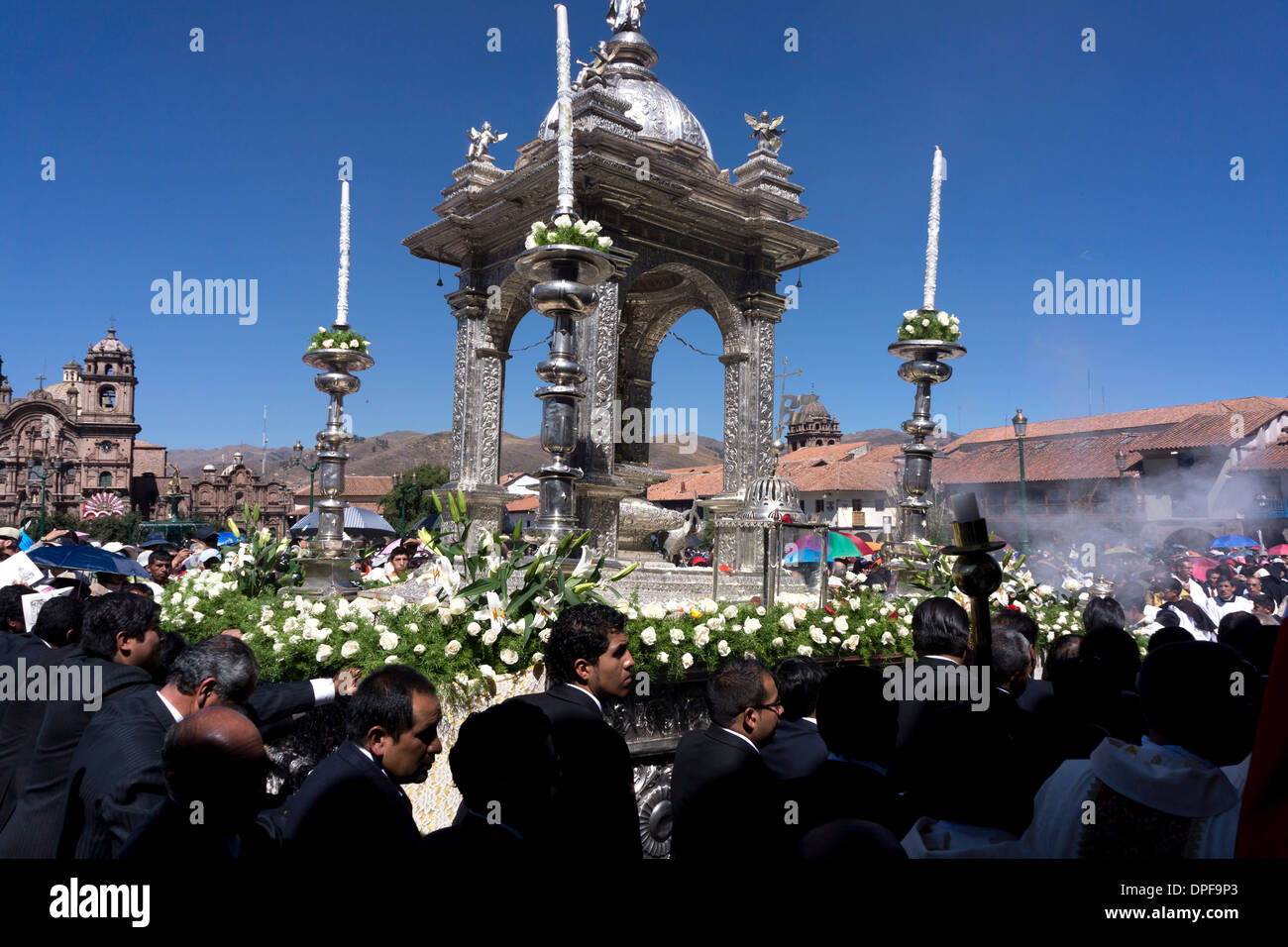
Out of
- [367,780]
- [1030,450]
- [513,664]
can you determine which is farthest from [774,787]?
[1030,450]

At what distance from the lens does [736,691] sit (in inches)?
145

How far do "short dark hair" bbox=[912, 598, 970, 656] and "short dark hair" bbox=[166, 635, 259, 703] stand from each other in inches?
134

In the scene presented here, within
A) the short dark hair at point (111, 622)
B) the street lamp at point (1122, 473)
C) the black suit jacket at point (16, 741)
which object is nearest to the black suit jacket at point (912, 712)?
the short dark hair at point (111, 622)

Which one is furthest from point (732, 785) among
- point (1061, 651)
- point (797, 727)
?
point (1061, 651)

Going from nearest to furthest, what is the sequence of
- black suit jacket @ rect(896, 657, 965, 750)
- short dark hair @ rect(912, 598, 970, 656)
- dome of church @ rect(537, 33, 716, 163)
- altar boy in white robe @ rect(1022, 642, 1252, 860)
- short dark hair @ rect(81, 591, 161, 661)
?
1. altar boy in white robe @ rect(1022, 642, 1252, 860)
2. short dark hair @ rect(81, 591, 161, 661)
3. black suit jacket @ rect(896, 657, 965, 750)
4. short dark hair @ rect(912, 598, 970, 656)
5. dome of church @ rect(537, 33, 716, 163)

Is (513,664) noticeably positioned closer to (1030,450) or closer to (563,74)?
(563,74)

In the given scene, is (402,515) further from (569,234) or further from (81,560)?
(569,234)

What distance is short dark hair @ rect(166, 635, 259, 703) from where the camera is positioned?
3330 millimetres

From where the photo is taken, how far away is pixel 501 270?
40.1 ft

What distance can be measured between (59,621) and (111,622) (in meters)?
1.21

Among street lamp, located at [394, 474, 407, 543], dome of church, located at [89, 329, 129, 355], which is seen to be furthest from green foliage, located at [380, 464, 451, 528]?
dome of church, located at [89, 329, 129, 355]

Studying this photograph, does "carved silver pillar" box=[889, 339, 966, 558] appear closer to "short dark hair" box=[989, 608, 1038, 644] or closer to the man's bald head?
"short dark hair" box=[989, 608, 1038, 644]

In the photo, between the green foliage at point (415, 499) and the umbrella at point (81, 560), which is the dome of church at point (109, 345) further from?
the umbrella at point (81, 560)

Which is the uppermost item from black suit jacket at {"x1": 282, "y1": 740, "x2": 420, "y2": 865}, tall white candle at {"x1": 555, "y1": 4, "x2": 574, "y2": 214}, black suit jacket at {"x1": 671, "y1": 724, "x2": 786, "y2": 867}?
tall white candle at {"x1": 555, "y1": 4, "x2": 574, "y2": 214}
